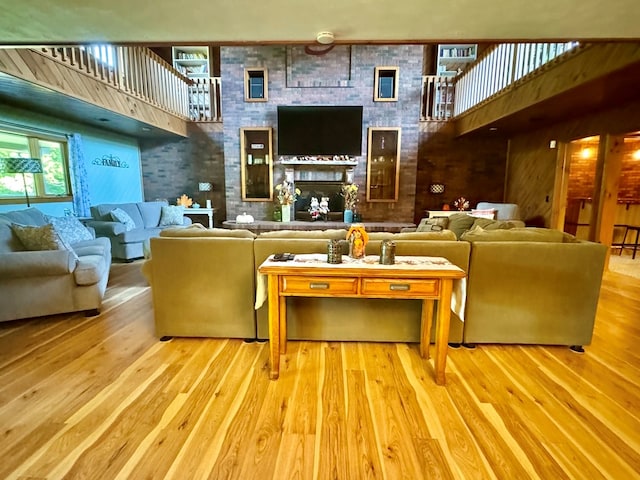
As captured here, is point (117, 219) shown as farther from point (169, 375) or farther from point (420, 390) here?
point (420, 390)

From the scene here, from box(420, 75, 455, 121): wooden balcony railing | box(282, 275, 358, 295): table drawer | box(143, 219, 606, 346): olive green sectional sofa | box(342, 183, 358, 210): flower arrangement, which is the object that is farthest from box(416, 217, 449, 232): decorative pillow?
box(420, 75, 455, 121): wooden balcony railing

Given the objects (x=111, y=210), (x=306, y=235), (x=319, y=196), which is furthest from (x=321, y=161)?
(x=306, y=235)

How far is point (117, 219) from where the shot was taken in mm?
5340

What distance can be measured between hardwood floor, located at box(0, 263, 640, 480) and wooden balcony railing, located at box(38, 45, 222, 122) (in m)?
2.90

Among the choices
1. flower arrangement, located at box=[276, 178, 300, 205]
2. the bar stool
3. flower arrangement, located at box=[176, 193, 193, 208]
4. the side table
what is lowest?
the bar stool

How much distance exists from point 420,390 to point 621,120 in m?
4.60

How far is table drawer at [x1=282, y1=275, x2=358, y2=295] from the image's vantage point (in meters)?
1.98

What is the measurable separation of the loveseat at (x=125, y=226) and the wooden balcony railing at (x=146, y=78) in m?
1.93

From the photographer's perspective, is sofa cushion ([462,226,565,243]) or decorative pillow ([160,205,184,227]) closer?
sofa cushion ([462,226,565,243])

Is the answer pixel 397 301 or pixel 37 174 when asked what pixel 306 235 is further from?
pixel 37 174

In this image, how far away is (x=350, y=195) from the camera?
6660 mm

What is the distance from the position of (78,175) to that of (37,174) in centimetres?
56

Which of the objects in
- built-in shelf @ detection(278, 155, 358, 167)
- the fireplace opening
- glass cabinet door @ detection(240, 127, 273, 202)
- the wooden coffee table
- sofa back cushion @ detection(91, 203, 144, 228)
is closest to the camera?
the wooden coffee table

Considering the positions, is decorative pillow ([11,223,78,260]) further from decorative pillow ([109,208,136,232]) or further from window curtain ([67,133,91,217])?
window curtain ([67,133,91,217])
